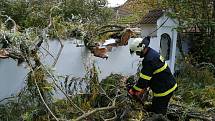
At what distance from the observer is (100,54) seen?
9789 mm

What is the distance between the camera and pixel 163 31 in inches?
509

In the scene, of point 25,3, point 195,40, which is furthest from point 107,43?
point 195,40

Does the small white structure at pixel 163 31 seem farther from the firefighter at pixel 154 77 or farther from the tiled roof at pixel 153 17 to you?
the firefighter at pixel 154 77

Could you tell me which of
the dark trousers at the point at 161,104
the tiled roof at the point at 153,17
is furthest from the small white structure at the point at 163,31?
the dark trousers at the point at 161,104

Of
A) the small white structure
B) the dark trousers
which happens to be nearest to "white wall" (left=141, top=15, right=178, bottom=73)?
the small white structure

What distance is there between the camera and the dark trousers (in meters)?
7.92

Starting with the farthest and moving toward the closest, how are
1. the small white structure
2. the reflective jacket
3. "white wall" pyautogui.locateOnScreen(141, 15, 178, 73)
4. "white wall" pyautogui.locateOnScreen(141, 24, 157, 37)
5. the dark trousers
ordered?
"white wall" pyautogui.locateOnScreen(141, 24, 157, 37) → the small white structure → "white wall" pyautogui.locateOnScreen(141, 15, 178, 73) → the dark trousers → the reflective jacket

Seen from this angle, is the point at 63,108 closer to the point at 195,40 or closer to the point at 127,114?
the point at 127,114

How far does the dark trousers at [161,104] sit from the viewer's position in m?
7.92

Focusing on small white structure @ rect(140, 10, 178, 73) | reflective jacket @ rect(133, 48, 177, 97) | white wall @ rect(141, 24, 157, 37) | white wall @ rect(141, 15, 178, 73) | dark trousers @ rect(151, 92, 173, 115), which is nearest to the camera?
reflective jacket @ rect(133, 48, 177, 97)

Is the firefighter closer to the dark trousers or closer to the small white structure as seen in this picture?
the dark trousers

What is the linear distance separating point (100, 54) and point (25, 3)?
2387mm

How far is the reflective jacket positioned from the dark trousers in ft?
0.25

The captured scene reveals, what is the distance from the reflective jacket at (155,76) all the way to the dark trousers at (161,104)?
7 cm
